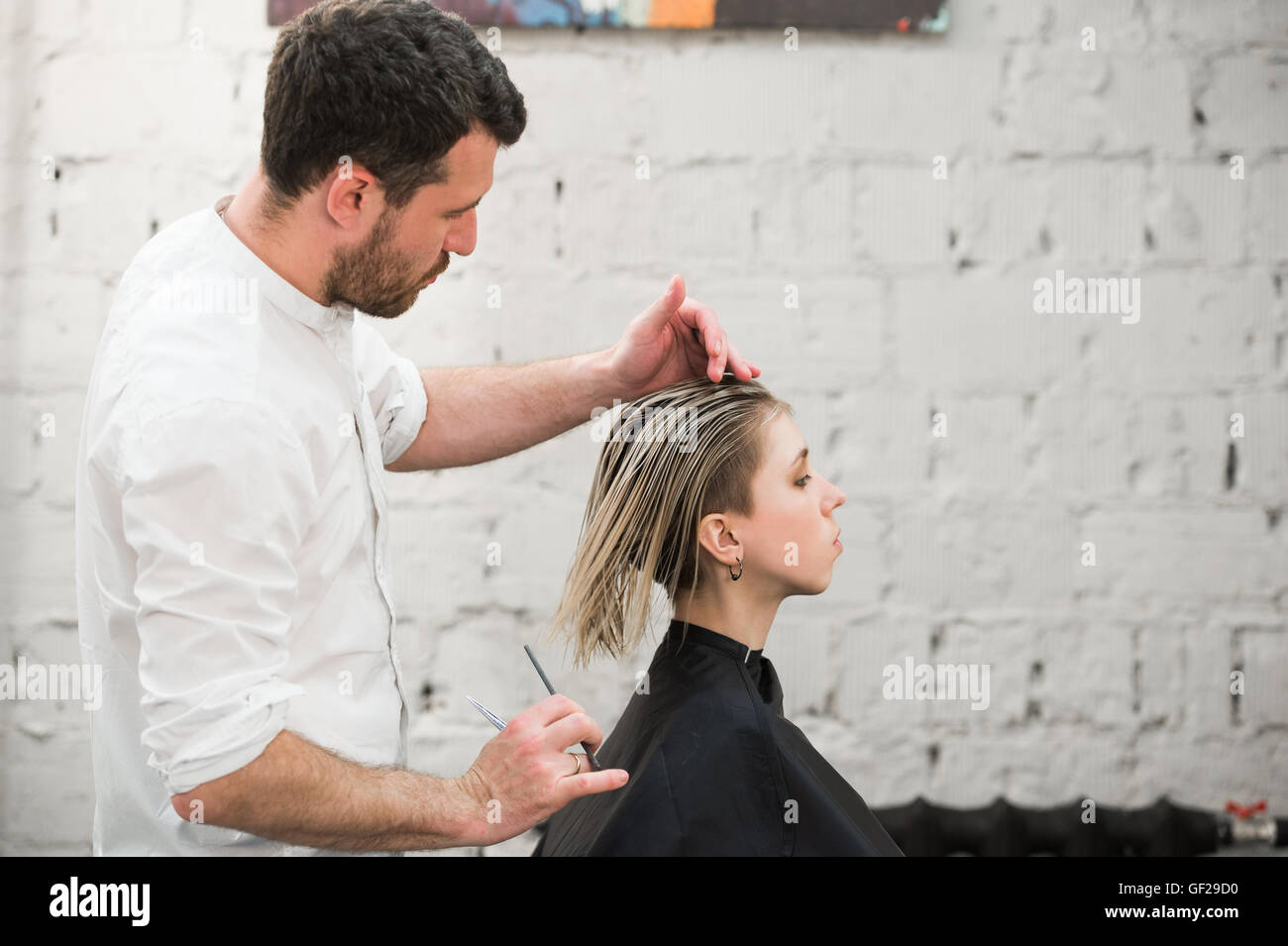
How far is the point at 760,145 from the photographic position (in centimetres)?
205

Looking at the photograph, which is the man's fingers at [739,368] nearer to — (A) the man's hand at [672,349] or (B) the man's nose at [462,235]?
(A) the man's hand at [672,349]

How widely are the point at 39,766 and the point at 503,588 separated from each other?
931mm

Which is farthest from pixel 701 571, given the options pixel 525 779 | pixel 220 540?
pixel 220 540

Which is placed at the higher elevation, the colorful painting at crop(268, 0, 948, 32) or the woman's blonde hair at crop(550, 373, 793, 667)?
the colorful painting at crop(268, 0, 948, 32)

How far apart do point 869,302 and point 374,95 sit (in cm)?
117

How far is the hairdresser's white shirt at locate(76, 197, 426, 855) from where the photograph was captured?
1.04 metres

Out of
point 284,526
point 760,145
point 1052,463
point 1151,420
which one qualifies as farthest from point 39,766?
point 1151,420

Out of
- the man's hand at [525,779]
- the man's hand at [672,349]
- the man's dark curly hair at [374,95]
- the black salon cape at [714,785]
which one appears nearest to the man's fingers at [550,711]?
the man's hand at [525,779]

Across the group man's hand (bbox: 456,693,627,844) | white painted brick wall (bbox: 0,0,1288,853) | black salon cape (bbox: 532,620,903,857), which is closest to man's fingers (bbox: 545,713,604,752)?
man's hand (bbox: 456,693,627,844)

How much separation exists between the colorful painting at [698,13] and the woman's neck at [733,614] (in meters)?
1.14

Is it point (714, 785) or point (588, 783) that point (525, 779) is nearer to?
point (588, 783)

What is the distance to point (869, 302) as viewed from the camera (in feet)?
6.73

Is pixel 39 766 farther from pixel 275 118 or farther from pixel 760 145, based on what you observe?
pixel 760 145

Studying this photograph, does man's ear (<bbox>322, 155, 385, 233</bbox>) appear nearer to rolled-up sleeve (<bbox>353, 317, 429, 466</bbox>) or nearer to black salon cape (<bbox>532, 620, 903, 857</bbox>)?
rolled-up sleeve (<bbox>353, 317, 429, 466</bbox>)
